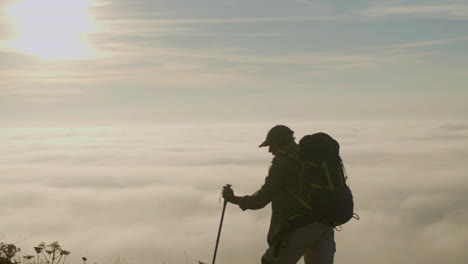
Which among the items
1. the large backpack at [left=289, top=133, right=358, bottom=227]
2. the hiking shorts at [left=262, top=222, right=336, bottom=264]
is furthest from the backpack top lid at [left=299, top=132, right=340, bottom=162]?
the hiking shorts at [left=262, top=222, right=336, bottom=264]

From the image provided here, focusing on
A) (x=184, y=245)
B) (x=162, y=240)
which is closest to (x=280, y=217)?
(x=184, y=245)

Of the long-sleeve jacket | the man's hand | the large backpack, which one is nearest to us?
the large backpack

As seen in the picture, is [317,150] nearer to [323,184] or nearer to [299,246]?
[323,184]

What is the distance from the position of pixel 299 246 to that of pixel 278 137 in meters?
1.29

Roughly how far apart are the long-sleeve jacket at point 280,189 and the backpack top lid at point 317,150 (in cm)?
16

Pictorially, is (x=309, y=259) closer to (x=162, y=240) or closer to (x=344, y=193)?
(x=344, y=193)

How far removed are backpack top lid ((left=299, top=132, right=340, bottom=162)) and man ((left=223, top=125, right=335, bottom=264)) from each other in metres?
0.16

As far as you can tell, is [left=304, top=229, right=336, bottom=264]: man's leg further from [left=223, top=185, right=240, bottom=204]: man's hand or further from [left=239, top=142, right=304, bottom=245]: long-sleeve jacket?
[left=223, top=185, right=240, bottom=204]: man's hand

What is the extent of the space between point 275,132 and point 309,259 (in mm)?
1576

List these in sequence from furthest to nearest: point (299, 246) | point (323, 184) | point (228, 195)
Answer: point (228, 195)
point (299, 246)
point (323, 184)

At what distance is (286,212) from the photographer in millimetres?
6742

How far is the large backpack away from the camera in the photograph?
6527 millimetres

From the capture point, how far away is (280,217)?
678cm

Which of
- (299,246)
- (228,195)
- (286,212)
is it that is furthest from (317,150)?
(228,195)
